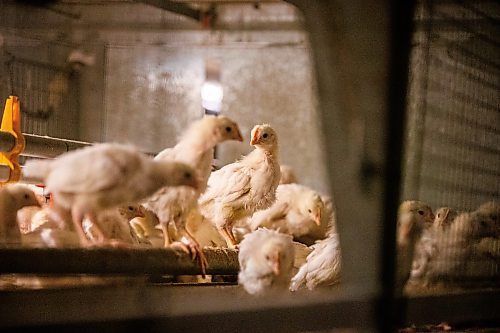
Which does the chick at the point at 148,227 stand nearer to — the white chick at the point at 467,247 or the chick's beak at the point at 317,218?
the chick's beak at the point at 317,218

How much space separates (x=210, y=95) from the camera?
6.25 metres

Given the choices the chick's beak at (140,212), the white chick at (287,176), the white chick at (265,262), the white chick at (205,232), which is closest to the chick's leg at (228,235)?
the white chick at (205,232)

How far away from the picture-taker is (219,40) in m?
7.12

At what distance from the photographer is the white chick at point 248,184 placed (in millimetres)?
3521

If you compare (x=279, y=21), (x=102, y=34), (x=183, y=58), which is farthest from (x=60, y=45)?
(x=279, y=21)

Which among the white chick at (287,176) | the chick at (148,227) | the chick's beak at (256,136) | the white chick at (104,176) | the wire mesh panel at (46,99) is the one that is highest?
the wire mesh panel at (46,99)

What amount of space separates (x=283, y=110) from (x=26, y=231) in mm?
4105

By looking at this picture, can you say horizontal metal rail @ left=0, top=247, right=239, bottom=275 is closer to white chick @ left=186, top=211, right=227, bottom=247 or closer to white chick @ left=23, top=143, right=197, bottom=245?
white chick @ left=23, top=143, right=197, bottom=245

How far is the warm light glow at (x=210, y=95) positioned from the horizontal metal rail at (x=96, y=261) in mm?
3521

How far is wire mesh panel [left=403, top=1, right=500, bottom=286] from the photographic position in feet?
9.12

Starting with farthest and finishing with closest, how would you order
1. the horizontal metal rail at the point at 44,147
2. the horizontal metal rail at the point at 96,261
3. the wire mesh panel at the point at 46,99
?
the wire mesh panel at the point at 46,99, the horizontal metal rail at the point at 44,147, the horizontal metal rail at the point at 96,261

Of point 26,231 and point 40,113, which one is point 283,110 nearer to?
point 40,113

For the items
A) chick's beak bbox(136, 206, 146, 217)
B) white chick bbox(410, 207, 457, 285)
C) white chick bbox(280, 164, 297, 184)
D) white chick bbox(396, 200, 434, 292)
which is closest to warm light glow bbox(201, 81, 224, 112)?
white chick bbox(280, 164, 297, 184)

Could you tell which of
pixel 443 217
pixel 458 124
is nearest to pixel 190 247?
pixel 458 124
